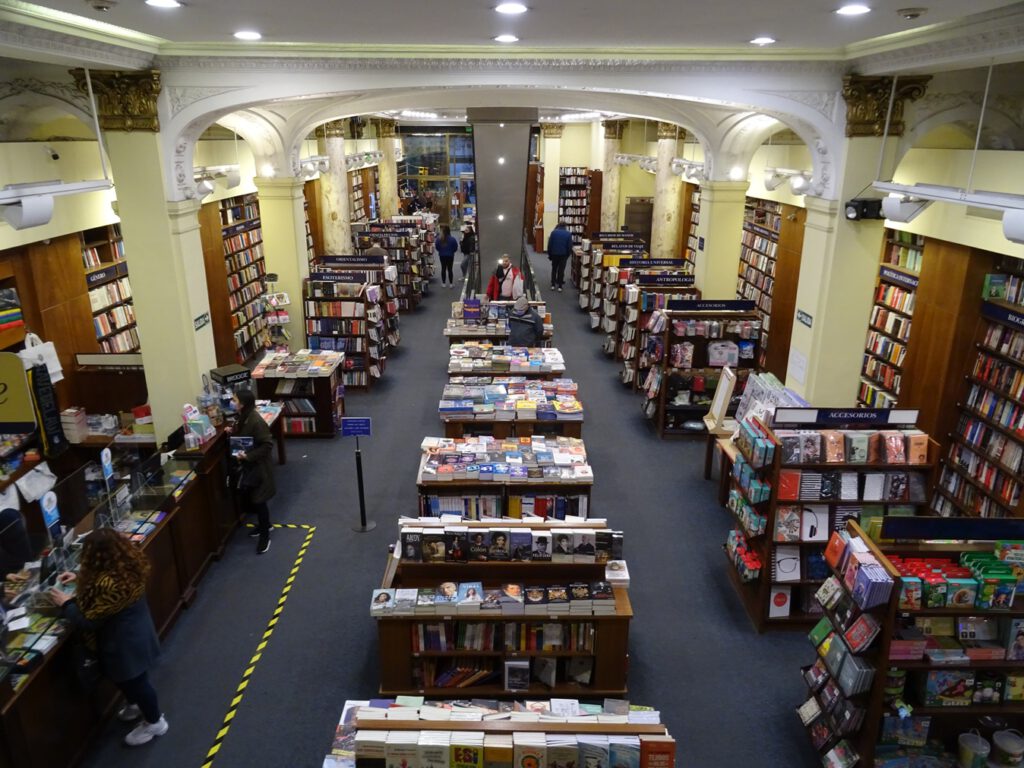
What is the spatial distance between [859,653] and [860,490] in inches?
67.7

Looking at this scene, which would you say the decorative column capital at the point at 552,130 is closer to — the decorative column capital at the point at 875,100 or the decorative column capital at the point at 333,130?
the decorative column capital at the point at 333,130

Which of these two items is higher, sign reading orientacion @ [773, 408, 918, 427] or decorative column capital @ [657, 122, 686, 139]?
decorative column capital @ [657, 122, 686, 139]

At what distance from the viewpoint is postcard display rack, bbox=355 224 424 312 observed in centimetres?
1634

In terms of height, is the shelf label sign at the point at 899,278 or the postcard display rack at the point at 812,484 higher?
the shelf label sign at the point at 899,278

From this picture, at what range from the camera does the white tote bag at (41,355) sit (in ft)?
22.4

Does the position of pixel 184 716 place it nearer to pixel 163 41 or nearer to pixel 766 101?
pixel 163 41

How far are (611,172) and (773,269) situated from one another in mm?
8966

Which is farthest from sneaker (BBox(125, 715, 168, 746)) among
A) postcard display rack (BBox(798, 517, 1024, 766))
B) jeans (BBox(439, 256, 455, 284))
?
jeans (BBox(439, 256, 455, 284))

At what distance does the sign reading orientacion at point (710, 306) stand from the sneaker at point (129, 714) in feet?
23.9

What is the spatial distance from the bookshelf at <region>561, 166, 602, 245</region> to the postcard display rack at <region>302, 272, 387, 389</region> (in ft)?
40.8

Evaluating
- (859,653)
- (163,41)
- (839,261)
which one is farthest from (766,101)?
(163,41)

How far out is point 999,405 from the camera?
22.3ft

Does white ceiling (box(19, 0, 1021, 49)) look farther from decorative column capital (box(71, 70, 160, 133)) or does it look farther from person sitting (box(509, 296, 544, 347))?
person sitting (box(509, 296, 544, 347))

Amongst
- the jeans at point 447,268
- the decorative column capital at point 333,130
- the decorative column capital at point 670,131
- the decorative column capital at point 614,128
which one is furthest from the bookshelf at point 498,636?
the decorative column capital at point 614,128
